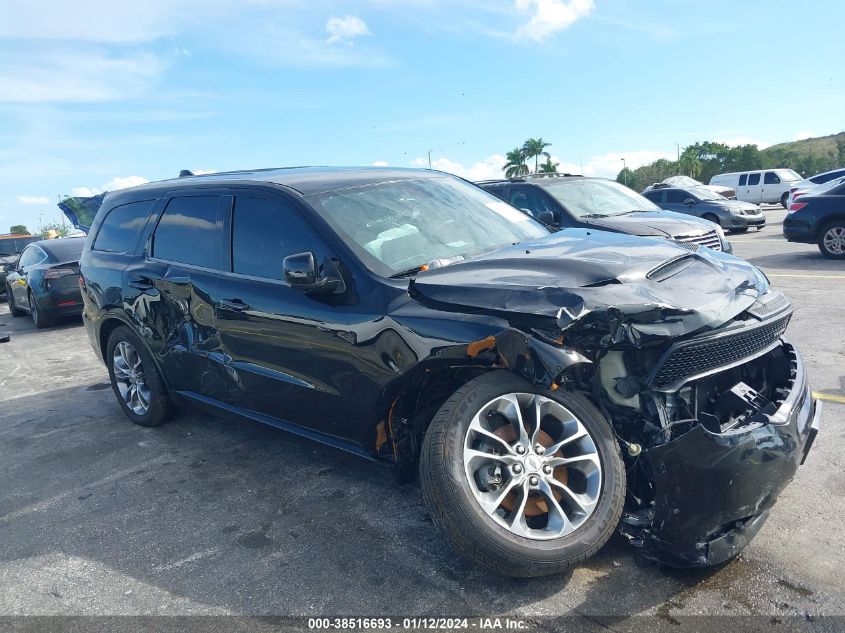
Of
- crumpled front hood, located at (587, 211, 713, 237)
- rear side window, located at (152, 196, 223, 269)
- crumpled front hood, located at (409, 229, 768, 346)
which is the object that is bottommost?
crumpled front hood, located at (587, 211, 713, 237)

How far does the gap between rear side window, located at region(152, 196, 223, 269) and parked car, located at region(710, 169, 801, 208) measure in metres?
28.7

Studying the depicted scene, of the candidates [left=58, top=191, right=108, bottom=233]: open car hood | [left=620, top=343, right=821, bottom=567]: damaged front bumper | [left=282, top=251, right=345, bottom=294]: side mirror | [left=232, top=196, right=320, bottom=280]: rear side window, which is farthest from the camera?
[left=58, top=191, right=108, bottom=233]: open car hood

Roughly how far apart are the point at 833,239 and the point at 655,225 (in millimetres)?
5067

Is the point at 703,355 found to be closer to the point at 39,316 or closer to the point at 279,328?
the point at 279,328

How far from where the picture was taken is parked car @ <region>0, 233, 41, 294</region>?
15603 mm

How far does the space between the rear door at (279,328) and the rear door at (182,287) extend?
0.57 feet

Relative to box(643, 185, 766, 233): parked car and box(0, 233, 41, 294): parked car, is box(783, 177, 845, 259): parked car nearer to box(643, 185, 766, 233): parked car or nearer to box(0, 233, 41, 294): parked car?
box(643, 185, 766, 233): parked car

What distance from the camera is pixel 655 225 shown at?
855cm

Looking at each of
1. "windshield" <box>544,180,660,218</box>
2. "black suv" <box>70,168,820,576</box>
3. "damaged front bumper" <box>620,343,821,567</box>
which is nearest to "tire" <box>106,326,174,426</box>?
"black suv" <box>70,168,820,576</box>

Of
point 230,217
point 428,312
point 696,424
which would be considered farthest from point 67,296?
point 696,424

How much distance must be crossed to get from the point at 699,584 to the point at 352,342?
1870 mm

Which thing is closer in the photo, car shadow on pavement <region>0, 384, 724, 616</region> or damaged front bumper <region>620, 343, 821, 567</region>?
damaged front bumper <region>620, 343, 821, 567</region>

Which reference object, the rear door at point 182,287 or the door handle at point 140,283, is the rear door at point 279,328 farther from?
the door handle at point 140,283

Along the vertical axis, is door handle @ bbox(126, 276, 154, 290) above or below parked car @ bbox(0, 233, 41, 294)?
above
